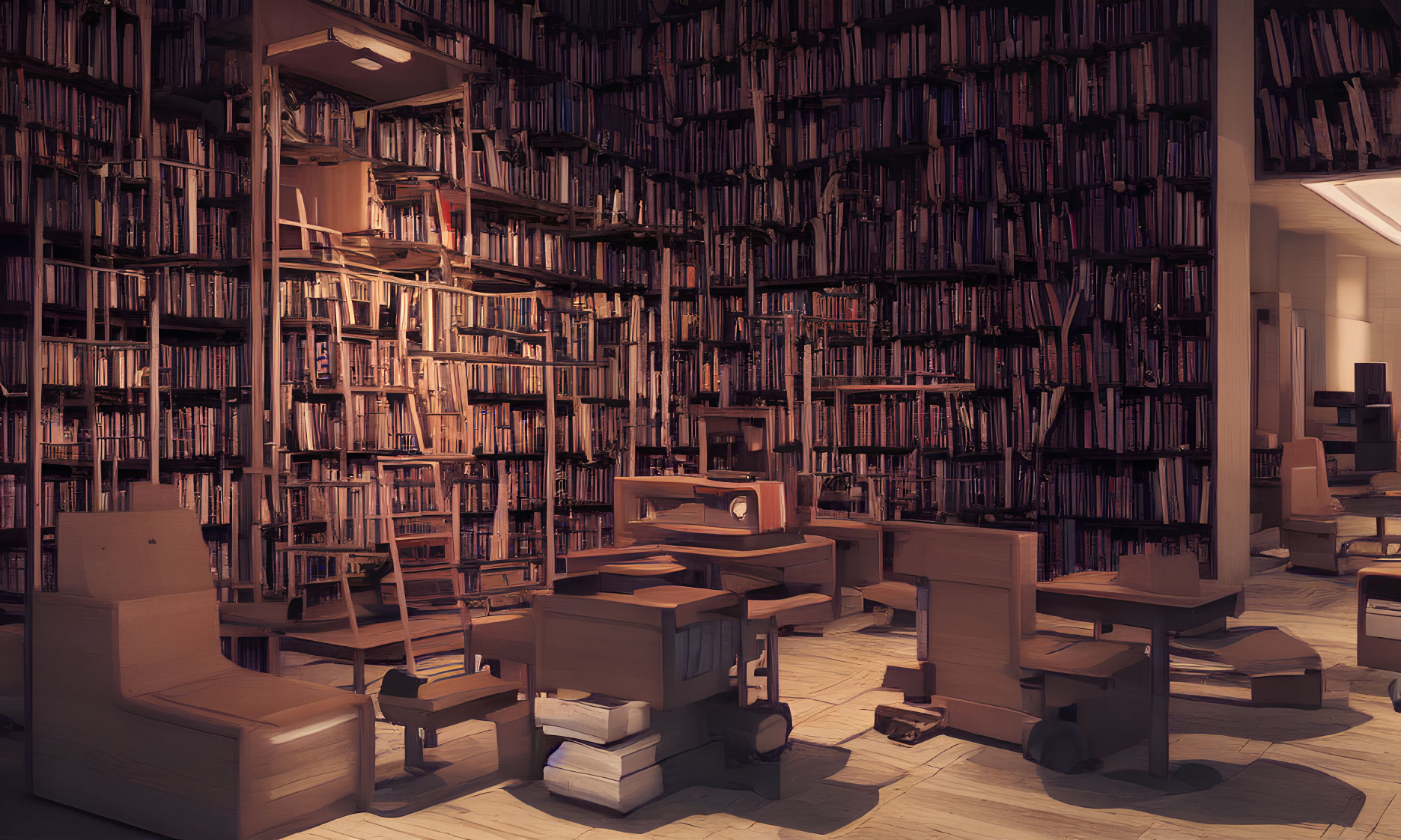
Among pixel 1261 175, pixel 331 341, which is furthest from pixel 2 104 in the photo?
pixel 1261 175

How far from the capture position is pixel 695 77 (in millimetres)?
8289

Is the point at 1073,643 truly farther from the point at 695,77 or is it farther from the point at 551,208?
the point at 695,77

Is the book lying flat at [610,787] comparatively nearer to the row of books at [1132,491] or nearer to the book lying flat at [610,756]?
the book lying flat at [610,756]

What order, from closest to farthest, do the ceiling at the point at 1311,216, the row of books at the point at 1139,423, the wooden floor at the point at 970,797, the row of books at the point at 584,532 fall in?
the wooden floor at the point at 970,797 → the row of books at the point at 1139,423 → the row of books at the point at 584,532 → the ceiling at the point at 1311,216

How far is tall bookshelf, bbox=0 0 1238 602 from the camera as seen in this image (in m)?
5.32

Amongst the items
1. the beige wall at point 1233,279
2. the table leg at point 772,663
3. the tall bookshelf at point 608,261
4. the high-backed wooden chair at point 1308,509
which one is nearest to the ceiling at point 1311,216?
the beige wall at point 1233,279

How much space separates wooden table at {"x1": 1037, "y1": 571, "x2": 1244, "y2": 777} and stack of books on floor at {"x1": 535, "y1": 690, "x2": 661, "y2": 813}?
1.53 m

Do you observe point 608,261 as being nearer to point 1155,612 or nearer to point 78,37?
point 78,37

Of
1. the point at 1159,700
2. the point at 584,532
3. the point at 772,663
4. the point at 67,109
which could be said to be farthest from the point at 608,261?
the point at 1159,700

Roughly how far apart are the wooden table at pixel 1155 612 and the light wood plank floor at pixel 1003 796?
215 millimetres

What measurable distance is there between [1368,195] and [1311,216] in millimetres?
1782

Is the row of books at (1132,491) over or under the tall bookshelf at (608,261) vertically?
under

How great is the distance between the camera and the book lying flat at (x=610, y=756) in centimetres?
324

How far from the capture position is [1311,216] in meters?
10.5
